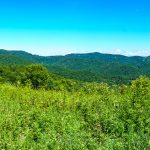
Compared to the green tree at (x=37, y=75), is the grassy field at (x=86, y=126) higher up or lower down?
higher up

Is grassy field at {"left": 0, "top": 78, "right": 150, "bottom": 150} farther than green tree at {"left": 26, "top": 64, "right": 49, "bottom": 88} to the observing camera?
No

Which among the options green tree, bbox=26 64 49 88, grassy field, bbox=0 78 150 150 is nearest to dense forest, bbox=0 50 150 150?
grassy field, bbox=0 78 150 150

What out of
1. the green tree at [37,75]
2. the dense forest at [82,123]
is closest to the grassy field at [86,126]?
the dense forest at [82,123]

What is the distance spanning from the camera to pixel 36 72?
316 feet

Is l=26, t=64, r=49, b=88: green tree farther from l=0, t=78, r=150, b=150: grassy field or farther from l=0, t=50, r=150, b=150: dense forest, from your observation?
l=0, t=78, r=150, b=150: grassy field

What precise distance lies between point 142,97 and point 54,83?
77.5 meters

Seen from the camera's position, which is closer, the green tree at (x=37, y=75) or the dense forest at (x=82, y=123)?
the dense forest at (x=82, y=123)

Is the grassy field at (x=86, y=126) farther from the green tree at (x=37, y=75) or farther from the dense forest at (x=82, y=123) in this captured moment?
the green tree at (x=37, y=75)

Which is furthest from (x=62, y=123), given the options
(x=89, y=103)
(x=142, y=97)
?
(x=89, y=103)

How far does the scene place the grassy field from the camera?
13711 millimetres

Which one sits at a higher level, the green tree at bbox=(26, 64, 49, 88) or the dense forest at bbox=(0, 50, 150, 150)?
the dense forest at bbox=(0, 50, 150, 150)

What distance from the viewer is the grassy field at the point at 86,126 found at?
45.0 feet

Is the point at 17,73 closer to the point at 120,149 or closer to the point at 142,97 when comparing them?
the point at 142,97

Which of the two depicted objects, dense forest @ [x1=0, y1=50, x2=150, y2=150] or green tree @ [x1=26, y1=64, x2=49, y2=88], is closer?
dense forest @ [x1=0, y1=50, x2=150, y2=150]
